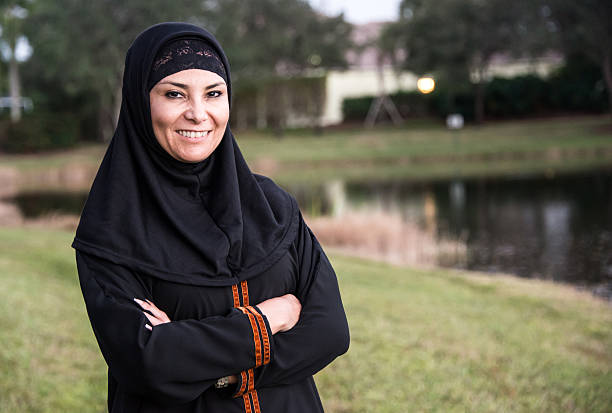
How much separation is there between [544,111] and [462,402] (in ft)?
114

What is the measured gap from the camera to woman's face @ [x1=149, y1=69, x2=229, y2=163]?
1.95m

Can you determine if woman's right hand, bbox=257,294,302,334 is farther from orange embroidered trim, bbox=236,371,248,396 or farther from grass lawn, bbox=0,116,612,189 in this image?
grass lawn, bbox=0,116,612,189

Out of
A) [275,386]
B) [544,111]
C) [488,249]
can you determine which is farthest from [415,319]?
[544,111]

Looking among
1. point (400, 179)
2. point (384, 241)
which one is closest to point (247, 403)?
point (384, 241)

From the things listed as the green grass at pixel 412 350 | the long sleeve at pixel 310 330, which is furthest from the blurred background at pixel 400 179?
the long sleeve at pixel 310 330

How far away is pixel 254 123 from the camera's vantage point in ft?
133

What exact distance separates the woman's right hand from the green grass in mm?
2375

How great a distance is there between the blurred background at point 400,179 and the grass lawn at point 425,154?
14cm

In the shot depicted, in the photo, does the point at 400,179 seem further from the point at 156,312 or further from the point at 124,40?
the point at 156,312

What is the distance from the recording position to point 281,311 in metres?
2.00

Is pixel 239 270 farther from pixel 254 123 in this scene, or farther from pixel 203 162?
pixel 254 123

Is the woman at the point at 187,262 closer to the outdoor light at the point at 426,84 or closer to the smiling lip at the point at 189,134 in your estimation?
the smiling lip at the point at 189,134

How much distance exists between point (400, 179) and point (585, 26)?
11.8 meters

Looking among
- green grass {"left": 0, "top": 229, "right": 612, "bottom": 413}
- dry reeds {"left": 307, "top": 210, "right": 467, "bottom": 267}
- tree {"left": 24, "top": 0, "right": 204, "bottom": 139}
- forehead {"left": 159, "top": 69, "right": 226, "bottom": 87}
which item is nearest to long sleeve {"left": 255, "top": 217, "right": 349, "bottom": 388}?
forehead {"left": 159, "top": 69, "right": 226, "bottom": 87}
